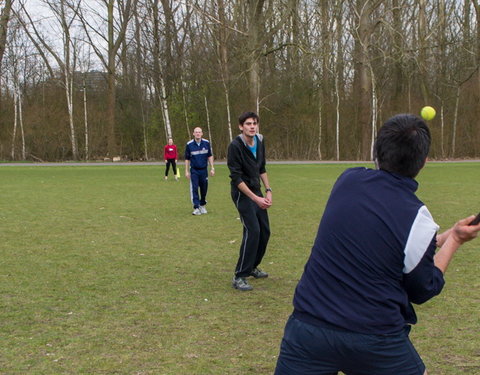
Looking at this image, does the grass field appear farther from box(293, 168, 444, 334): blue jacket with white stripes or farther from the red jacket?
the red jacket

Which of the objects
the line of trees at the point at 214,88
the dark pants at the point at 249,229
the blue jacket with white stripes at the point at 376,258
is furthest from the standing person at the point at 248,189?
the line of trees at the point at 214,88

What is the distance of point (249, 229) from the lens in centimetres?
596

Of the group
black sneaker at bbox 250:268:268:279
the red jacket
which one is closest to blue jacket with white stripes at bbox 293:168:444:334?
black sneaker at bbox 250:268:268:279

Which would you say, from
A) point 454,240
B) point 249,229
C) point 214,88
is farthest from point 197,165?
point 214,88

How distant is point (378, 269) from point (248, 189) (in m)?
3.71

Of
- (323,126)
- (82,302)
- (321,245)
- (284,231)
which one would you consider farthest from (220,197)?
(323,126)

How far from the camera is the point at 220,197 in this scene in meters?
15.9

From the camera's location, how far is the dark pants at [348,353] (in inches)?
84.9

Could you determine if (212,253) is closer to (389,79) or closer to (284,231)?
(284,231)

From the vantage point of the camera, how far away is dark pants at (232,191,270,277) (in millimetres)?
5965

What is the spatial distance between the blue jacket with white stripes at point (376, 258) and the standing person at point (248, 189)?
359 centimetres

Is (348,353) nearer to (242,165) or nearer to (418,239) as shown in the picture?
(418,239)

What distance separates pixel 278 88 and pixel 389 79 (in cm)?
802

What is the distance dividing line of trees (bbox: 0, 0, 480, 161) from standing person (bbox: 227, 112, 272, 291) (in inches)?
1222
